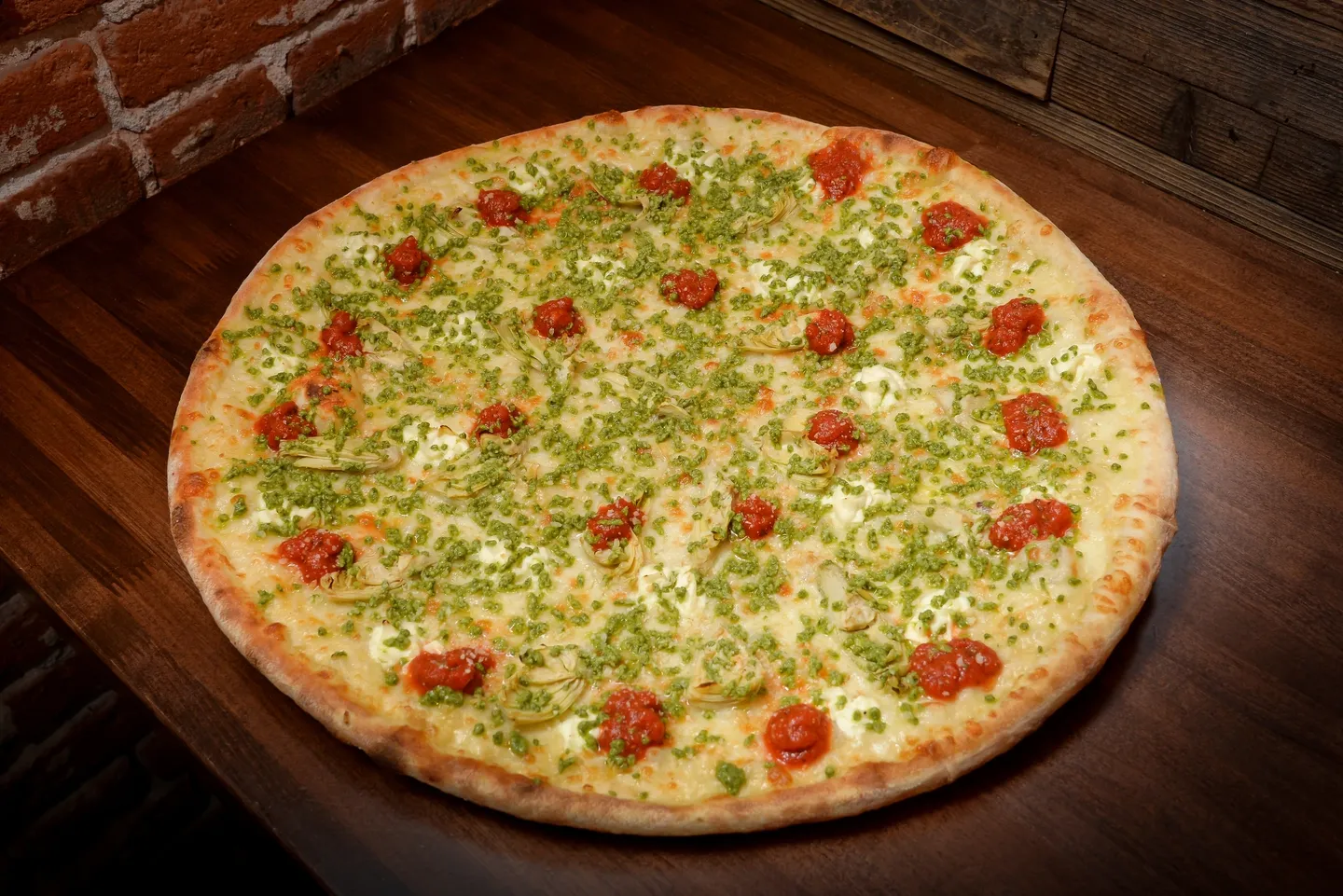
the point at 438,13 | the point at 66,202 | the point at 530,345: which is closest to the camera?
the point at 530,345

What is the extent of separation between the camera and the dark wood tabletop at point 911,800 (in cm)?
313

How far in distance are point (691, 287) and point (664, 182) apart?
21.7 inches

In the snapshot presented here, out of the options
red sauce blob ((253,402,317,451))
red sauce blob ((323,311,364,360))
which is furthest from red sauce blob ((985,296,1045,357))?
red sauce blob ((253,402,317,451))

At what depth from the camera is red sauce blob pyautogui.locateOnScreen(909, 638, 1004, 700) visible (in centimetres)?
325

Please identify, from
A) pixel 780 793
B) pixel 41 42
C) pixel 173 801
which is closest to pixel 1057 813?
pixel 780 793

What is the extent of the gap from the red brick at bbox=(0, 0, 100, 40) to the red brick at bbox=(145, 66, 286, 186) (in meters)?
0.55

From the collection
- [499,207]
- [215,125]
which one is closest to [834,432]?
[499,207]

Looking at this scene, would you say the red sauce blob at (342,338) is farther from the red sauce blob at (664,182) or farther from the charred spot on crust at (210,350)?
the red sauce blob at (664,182)

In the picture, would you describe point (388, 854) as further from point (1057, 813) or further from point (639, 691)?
point (1057, 813)

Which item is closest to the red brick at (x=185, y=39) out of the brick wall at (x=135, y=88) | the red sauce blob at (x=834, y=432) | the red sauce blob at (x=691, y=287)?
the brick wall at (x=135, y=88)

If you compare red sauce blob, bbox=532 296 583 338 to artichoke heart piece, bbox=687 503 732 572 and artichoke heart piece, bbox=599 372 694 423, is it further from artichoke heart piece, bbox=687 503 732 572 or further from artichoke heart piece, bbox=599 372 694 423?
artichoke heart piece, bbox=687 503 732 572

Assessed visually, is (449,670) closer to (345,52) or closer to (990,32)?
(345,52)

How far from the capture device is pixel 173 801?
4582 millimetres

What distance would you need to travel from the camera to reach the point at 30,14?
425 centimetres
